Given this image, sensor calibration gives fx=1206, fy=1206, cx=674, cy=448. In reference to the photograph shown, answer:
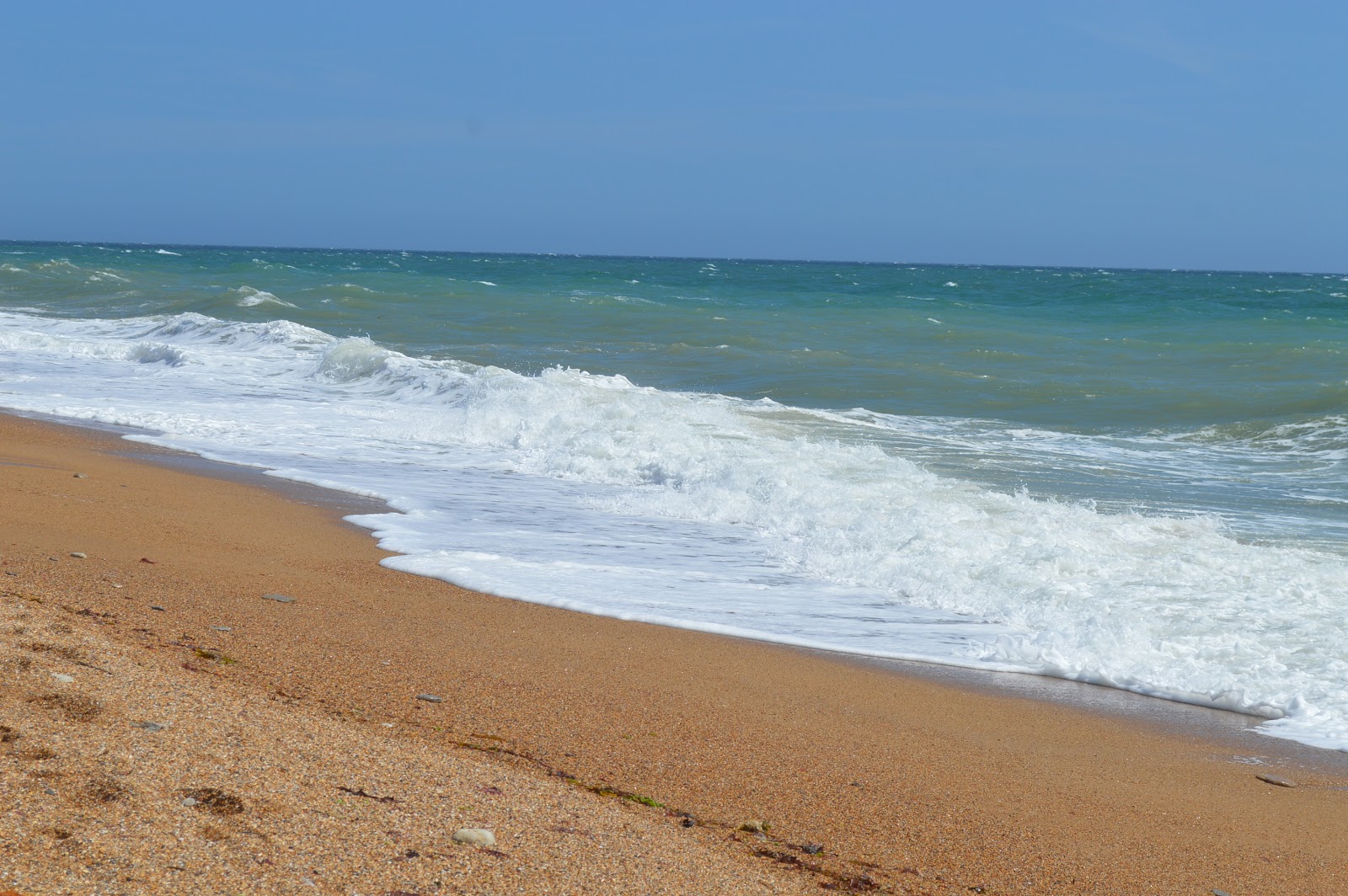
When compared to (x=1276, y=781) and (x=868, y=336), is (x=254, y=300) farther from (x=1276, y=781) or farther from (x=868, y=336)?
(x=1276, y=781)

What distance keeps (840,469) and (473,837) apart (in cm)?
720

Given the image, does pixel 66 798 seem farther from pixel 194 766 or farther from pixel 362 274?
pixel 362 274

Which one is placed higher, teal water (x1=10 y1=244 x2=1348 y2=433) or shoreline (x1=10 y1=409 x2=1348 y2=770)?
teal water (x1=10 y1=244 x2=1348 y2=433)

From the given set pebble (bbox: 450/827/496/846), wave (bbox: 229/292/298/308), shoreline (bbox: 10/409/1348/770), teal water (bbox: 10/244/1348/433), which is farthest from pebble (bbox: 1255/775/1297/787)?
wave (bbox: 229/292/298/308)

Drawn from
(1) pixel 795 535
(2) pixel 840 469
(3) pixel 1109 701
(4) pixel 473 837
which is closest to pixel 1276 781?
(3) pixel 1109 701

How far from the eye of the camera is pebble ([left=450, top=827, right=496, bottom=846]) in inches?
107

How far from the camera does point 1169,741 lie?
4.38 meters

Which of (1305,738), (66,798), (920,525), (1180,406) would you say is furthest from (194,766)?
(1180,406)

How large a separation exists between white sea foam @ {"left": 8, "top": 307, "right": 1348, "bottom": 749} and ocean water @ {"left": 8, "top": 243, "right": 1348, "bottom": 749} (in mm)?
30

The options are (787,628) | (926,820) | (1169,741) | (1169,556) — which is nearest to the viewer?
(926,820)

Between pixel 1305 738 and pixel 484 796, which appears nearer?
pixel 484 796

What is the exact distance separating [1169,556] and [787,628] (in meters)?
2.54

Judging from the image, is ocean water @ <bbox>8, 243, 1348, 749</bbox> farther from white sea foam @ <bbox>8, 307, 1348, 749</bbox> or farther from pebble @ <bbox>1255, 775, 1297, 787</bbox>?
pebble @ <bbox>1255, 775, 1297, 787</bbox>

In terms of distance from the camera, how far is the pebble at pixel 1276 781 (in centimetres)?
395
